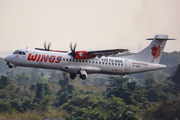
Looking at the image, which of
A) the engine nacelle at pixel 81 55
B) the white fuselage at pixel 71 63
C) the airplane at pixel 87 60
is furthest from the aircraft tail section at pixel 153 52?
the engine nacelle at pixel 81 55

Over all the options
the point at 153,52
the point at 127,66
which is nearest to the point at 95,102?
the point at 127,66

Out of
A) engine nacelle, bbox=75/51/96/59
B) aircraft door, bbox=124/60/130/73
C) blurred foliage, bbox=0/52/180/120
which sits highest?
engine nacelle, bbox=75/51/96/59

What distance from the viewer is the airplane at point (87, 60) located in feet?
89.1

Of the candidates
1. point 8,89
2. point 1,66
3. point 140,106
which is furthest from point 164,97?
point 1,66

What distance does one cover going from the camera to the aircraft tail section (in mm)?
30641

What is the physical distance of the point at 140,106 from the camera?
3934 cm

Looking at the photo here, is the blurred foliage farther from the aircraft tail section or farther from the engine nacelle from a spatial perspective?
the engine nacelle

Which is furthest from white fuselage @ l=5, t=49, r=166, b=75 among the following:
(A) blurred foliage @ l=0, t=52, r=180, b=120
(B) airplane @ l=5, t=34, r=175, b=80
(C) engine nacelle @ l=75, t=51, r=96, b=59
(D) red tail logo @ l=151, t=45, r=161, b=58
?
(A) blurred foliage @ l=0, t=52, r=180, b=120

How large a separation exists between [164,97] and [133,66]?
15.8m

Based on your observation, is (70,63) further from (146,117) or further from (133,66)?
(146,117)

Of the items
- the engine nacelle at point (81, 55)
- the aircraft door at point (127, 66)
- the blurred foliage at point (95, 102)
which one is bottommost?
the blurred foliage at point (95, 102)

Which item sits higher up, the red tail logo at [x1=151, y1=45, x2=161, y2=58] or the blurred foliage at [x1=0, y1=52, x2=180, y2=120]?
the red tail logo at [x1=151, y1=45, x2=161, y2=58]

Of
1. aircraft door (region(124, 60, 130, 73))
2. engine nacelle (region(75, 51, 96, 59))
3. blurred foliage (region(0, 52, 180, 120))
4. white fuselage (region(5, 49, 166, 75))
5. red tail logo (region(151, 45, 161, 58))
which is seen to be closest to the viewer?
white fuselage (region(5, 49, 166, 75))

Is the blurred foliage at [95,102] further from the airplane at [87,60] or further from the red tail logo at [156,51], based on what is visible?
the red tail logo at [156,51]
